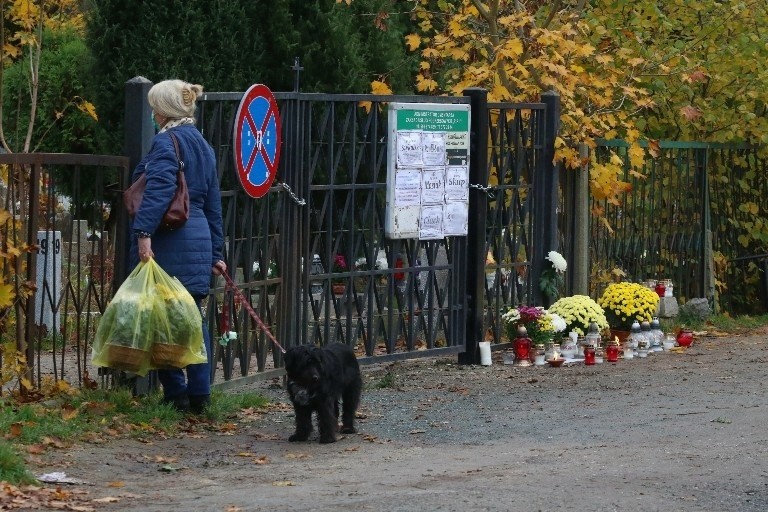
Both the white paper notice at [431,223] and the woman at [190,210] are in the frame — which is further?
the white paper notice at [431,223]

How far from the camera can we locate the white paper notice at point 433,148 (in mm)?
11414

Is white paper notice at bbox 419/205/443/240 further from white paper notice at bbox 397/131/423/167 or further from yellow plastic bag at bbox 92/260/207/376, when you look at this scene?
yellow plastic bag at bbox 92/260/207/376

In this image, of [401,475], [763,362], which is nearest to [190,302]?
[401,475]

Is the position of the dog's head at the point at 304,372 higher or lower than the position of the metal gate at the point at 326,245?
lower

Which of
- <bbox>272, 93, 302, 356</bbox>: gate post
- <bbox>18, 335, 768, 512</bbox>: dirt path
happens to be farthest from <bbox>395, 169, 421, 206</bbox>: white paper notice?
<bbox>18, 335, 768, 512</bbox>: dirt path

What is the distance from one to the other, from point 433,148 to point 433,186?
0.95ft

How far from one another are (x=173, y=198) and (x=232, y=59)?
29.1 feet

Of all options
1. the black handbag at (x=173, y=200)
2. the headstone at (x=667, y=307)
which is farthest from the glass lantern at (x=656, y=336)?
the black handbag at (x=173, y=200)

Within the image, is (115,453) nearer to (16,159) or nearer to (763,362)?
(16,159)

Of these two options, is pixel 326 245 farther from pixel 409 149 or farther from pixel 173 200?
pixel 173 200

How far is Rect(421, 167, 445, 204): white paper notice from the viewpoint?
11.4 metres

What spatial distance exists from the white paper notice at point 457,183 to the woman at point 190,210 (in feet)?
10.2

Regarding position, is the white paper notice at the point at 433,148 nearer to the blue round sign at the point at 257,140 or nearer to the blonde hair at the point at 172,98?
the blue round sign at the point at 257,140

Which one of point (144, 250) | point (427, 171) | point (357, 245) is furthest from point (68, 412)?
point (427, 171)
